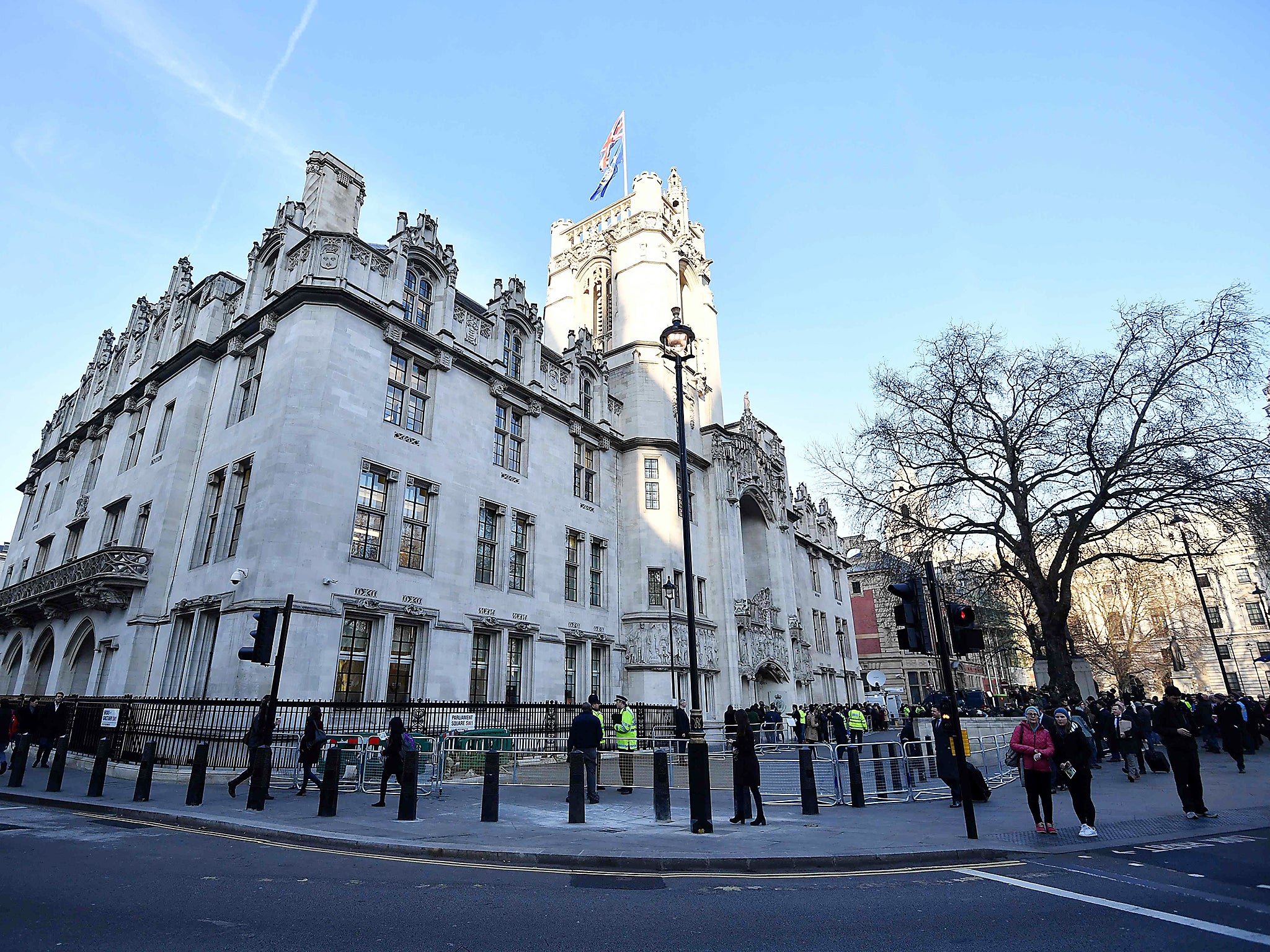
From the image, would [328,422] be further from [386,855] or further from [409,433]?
[386,855]

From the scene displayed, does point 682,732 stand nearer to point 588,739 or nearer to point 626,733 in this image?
point 626,733

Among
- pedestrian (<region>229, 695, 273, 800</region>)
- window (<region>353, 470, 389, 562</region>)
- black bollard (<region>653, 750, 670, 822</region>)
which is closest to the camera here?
black bollard (<region>653, 750, 670, 822</region>)

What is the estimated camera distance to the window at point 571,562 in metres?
29.0

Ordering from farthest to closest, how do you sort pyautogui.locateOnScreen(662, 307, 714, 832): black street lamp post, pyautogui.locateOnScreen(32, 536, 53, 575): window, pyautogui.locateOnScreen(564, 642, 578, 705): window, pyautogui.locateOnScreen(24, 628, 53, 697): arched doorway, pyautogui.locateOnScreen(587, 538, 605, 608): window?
pyautogui.locateOnScreen(32, 536, 53, 575): window → pyautogui.locateOnScreen(587, 538, 605, 608): window → pyautogui.locateOnScreen(24, 628, 53, 697): arched doorway → pyautogui.locateOnScreen(564, 642, 578, 705): window → pyautogui.locateOnScreen(662, 307, 714, 832): black street lamp post

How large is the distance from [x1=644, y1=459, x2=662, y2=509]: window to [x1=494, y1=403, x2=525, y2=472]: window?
7.59m

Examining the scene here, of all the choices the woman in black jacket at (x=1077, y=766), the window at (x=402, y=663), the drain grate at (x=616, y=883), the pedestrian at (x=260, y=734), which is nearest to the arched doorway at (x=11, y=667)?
the window at (x=402, y=663)

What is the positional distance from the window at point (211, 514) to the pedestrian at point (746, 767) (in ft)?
61.5

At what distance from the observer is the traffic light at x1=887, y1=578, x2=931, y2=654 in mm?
9523

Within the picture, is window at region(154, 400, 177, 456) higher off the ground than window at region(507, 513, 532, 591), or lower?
higher

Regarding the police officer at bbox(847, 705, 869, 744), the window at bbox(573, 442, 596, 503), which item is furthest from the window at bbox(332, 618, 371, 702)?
the police officer at bbox(847, 705, 869, 744)

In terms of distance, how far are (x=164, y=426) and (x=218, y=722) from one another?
51.0 ft

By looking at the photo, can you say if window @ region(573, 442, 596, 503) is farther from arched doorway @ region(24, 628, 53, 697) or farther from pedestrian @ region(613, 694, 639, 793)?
arched doorway @ region(24, 628, 53, 697)

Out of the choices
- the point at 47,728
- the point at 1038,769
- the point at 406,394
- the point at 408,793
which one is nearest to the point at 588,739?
the point at 408,793

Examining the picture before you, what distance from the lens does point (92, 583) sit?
885 inches
